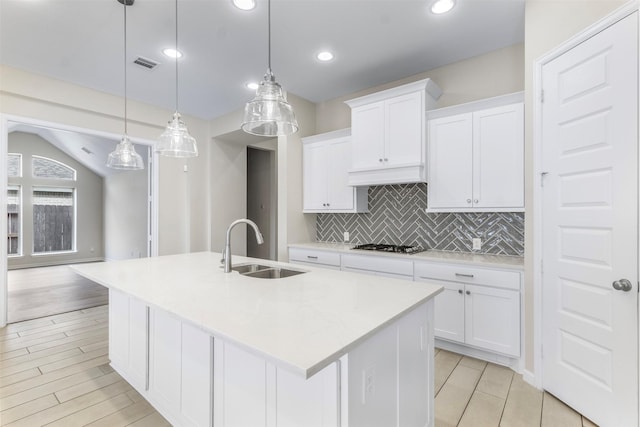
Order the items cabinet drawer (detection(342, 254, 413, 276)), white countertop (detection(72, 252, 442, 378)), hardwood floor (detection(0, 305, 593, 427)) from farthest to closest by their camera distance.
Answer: cabinet drawer (detection(342, 254, 413, 276)), hardwood floor (detection(0, 305, 593, 427)), white countertop (detection(72, 252, 442, 378))

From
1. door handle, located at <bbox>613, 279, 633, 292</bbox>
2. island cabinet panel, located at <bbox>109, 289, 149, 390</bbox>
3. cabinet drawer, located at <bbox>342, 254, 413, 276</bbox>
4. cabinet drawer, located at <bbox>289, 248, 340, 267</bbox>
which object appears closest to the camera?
door handle, located at <bbox>613, 279, 633, 292</bbox>

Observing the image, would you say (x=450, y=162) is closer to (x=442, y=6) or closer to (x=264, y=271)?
(x=442, y=6)

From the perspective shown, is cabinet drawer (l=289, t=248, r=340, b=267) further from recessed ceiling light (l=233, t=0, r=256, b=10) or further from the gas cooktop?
recessed ceiling light (l=233, t=0, r=256, b=10)

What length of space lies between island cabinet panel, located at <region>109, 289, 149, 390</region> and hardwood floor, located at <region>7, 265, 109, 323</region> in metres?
2.37

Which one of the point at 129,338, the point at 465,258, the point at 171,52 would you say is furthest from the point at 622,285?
the point at 171,52

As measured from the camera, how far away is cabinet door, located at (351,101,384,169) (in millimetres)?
3293

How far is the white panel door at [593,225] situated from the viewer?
1.68m

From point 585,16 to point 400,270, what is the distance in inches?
88.2

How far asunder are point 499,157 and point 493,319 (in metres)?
1.37

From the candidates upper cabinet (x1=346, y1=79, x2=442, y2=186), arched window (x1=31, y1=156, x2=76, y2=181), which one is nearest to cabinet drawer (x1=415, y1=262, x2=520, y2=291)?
upper cabinet (x1=346, y1=79, x2=442, y2=186)

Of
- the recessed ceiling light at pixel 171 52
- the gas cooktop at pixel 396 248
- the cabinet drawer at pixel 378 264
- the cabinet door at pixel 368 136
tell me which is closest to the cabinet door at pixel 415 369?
the cabinet drawer at pixel 378 264

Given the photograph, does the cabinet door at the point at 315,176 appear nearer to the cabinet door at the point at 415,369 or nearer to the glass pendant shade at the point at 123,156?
the glass pendant shade at the point at 123,156

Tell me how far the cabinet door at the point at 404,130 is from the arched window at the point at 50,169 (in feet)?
28.1

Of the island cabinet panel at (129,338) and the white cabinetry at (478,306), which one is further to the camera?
the white cabinetry at (478,306)
